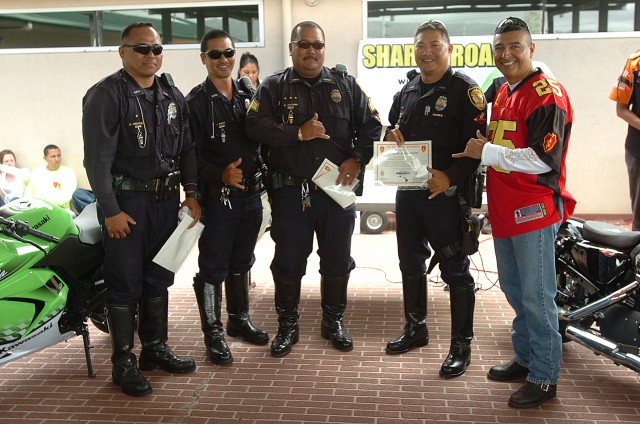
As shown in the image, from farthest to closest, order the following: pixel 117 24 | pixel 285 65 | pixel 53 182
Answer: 1. pixel 117 24
2. pixel 285 65
3. pixel 53 182

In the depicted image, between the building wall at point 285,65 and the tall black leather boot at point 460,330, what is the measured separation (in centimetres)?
507

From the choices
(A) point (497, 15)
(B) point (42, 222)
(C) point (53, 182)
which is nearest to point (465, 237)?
(B) point (42, 222)

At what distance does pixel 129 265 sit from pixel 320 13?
5530 millimetres

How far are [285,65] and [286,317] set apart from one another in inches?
190

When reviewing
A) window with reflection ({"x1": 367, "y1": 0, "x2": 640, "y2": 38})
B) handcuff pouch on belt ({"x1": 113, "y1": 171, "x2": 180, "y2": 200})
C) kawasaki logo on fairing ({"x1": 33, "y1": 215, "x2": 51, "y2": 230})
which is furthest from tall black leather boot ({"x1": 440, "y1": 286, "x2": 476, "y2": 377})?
window with reflection ({"x1": 367, "y1": 0, "x2": 640, "y2": 38})

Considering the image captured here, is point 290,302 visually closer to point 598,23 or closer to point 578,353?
point 578,353

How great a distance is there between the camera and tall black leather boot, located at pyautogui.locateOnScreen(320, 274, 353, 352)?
12.8 feet

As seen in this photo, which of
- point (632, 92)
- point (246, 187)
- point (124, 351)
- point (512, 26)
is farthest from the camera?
point (632, 92)

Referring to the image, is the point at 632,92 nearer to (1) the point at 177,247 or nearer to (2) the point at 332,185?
(2) the point at 332,185

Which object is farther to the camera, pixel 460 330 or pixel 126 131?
pixel 460 330

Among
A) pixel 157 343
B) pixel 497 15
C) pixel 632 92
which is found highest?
pixel 497 15

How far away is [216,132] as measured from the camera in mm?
3656

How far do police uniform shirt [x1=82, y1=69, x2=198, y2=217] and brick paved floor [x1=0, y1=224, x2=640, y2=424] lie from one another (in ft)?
3.23

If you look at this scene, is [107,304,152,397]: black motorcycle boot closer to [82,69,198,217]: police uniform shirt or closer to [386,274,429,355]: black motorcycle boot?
[82,69,198,217]: police uniform shirt
